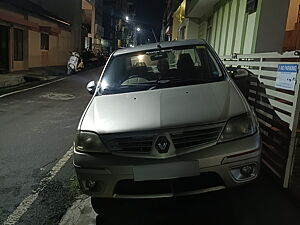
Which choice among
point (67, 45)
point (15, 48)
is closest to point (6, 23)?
point (15, 48)

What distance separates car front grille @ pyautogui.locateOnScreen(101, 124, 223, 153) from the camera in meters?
3.03

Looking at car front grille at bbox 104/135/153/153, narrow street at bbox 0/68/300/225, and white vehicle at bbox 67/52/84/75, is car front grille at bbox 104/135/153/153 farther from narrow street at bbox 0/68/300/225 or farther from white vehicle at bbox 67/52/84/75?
white vehicle at bbox 67/52/84/75

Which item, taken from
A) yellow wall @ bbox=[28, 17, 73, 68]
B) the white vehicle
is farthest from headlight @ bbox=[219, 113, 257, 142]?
yellow wall @ bbox=[28, 17, 73, 68]

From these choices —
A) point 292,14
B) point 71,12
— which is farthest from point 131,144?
point 71,12

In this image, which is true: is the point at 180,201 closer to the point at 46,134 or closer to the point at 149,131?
the point at 149,131

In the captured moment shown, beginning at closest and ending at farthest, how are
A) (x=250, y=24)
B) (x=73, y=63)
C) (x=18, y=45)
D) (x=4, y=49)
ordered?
(x=250, y=24) < (x=4, y=49) < (x=18, y=45) < (x=73, y=63)

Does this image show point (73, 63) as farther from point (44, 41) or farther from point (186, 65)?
point (186, 65)

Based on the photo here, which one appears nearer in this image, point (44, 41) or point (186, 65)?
point (186, 65)

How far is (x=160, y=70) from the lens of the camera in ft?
15.0

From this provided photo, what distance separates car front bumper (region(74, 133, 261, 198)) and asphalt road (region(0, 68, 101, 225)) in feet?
2.53

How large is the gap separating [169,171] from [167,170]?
2cm

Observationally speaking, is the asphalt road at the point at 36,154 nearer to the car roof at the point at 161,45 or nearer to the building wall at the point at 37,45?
Answer: the car roof at the point at 161,45

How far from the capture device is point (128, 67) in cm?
470

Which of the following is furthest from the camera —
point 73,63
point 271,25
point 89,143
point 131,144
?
point 73,63
